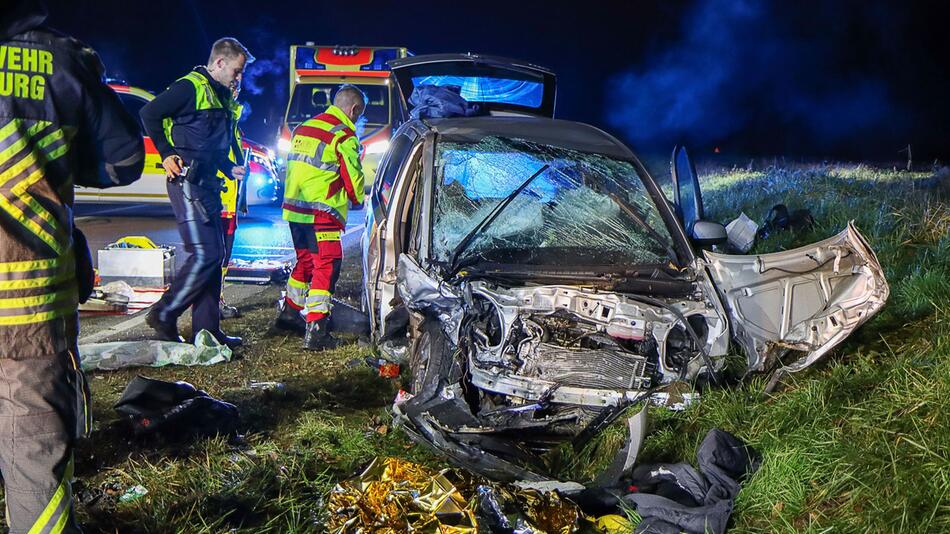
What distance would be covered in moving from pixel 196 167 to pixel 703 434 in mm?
3373

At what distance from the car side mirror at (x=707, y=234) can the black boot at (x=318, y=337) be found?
2.45 m

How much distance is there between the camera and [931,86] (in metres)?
20.4

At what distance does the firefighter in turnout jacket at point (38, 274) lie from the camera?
2.35 metres

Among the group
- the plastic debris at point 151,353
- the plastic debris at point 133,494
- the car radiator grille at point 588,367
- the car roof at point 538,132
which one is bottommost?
the plastic debris at point 151,353

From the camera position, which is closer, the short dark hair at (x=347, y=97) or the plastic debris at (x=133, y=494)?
the plastic debris at (x=133, y=494)

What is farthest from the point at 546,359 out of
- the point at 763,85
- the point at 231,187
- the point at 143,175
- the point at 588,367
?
the point at 763,85

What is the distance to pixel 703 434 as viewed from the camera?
3600 mm

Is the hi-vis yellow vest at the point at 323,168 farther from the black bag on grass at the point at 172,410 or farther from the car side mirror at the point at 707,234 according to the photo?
the car side mirror at the point at 707,234

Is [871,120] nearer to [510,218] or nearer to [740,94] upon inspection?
[740,94]

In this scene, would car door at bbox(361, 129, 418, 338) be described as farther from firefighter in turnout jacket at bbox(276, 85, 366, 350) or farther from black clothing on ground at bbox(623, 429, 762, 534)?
black clothing on ground at bbox(623, 429, 762, 534)

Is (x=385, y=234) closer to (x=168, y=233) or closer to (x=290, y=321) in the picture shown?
(x=290, y=321)

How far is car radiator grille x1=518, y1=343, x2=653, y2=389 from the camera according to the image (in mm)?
3533

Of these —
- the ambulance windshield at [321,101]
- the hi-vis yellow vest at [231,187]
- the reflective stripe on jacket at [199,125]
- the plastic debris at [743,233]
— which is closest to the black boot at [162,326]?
the hi-vis yellow vest at [231,187]

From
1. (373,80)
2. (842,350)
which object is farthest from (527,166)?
(373,80)
